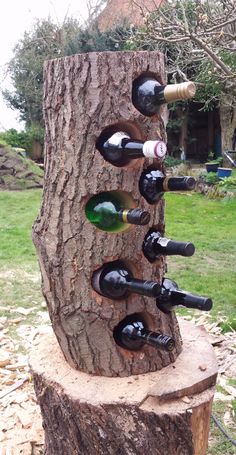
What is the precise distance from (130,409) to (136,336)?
241 mm

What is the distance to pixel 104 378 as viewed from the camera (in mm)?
1762

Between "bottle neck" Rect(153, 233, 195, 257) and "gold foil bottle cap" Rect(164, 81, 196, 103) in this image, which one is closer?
"gold foil bottle cap" Rect(164, 81, 196, 103)

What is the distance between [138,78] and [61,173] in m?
0.43

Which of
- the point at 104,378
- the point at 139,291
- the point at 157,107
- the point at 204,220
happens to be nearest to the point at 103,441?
the point at 104,378

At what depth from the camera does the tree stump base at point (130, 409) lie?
161 cm

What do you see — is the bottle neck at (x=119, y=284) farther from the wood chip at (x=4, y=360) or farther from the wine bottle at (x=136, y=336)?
the wood chip at (x=4, y=360)

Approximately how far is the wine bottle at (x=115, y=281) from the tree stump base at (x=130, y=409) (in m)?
0.32

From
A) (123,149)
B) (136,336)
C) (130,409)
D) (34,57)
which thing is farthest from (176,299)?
(34,57)

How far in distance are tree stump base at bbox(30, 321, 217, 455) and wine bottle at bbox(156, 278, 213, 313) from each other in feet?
0.81

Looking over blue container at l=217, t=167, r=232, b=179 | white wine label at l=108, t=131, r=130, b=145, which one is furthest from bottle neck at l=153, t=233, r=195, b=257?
blue container at l=217, t=167, r=232, b=179

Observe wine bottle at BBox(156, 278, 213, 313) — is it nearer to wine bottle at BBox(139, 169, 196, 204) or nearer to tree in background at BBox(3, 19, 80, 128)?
wine bottle at BBox(139, 169, 196, 204)

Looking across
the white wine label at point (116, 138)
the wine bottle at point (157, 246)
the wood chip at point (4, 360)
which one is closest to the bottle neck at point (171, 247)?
the wine bottle at point (157, 246)

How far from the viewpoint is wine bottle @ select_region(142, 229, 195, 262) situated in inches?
63.5

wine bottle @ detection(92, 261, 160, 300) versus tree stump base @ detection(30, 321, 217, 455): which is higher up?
wine bottle @ detection(92, 261, 160, 300)
